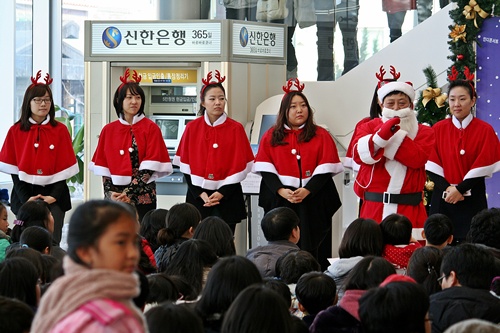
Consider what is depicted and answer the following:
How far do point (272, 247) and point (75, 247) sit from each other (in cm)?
242

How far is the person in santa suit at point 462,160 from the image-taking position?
17.6 feet

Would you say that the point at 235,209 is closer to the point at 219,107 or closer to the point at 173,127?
the point at 219,107

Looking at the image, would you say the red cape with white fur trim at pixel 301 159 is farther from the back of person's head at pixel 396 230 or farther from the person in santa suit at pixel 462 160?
the back of person's head at pixel 396 230

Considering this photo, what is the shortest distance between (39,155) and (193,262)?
7.88 ft

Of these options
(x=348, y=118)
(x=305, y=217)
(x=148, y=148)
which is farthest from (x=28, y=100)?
(x=348, y=118)

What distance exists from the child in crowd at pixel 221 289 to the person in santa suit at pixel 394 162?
2.44 m

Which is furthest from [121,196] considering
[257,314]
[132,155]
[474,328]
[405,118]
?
[474,328]

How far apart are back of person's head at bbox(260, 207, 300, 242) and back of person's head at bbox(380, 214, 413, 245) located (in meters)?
0.43

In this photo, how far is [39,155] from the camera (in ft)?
18.9

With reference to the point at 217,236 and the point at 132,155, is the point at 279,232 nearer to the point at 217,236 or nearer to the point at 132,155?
the point at 217,236

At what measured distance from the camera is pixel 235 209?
227 inches

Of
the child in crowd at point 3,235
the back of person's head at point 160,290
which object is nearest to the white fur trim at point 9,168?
the child in crowd at point 3,235

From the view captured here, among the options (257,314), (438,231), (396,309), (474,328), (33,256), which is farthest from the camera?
(438,231)

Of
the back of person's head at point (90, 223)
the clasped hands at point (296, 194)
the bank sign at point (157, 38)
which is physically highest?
the bank sign at point (157, 38)
